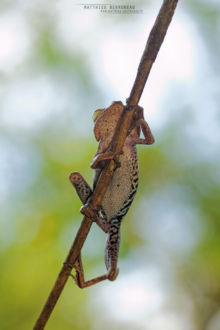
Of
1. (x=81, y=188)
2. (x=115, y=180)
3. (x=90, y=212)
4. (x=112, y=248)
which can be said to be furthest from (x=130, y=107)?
(x=112, y=248)

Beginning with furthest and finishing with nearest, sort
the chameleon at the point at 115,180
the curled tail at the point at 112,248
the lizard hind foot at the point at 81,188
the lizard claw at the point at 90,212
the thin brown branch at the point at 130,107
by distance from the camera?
the lizard hind foot at the point at 81,188
the chameleon at the point at 115,180
the curled tail at the point at 112,248
the lizard claw at the point at 90,212
the thin brown branch at the point at 130,107

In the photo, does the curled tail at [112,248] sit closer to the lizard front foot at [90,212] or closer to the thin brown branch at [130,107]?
the lizard front foot at [90,212]

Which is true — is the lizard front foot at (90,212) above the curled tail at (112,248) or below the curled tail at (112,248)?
above

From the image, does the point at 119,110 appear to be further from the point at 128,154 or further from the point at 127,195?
the point at 127,195

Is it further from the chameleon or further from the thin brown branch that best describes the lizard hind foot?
the thin brown branch

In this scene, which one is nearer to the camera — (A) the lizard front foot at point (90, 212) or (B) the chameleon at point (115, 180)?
(A) the lizard front foot at point (90, 212)

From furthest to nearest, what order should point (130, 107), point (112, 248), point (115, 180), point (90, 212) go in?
point (115, 180) → point (112, 248) → point (90, 212) → point (130, 107)

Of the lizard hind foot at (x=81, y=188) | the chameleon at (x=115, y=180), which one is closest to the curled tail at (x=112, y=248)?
the chameleon at (x=115, y=180)

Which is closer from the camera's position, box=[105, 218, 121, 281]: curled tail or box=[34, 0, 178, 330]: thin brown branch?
box=[34, 0, 178, 330]: thin brown branch

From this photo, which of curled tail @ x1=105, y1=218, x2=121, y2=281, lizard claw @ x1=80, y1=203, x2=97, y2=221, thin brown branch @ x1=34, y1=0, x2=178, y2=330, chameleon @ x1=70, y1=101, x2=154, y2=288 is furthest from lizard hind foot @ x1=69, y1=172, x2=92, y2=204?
thin brown branch @ x1=34, y1=0, x2=178, y2=330

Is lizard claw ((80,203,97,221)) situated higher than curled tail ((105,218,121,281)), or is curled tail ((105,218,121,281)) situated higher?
lizard claw ((80,203,97,221))

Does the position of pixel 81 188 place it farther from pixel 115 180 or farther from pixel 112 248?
pixel 112 248
